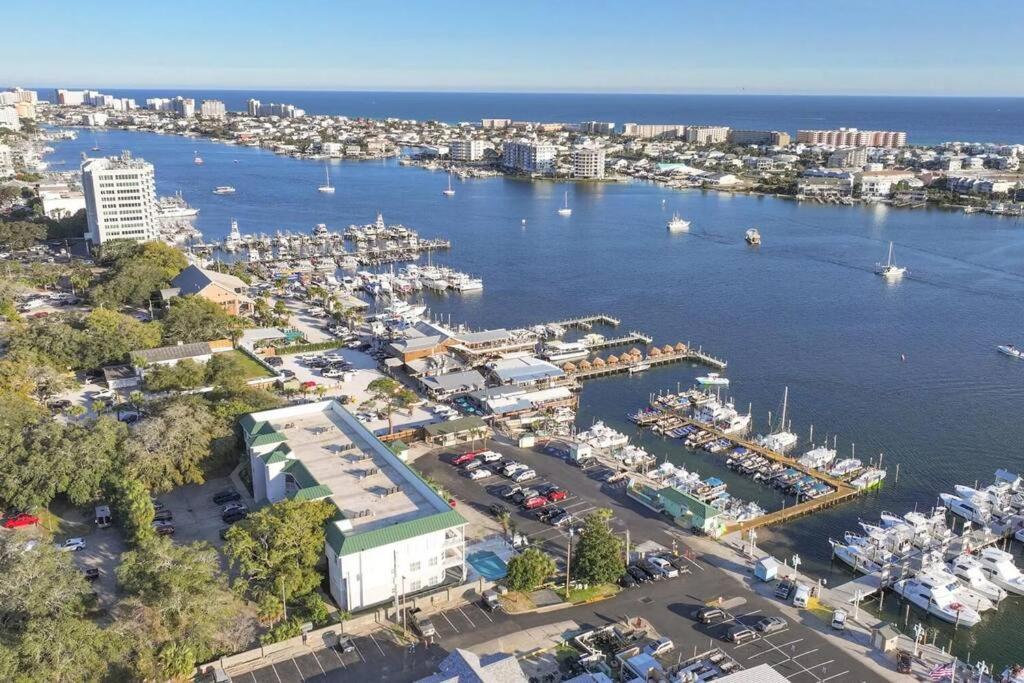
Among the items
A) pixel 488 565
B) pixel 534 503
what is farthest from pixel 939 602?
pixel 488 565

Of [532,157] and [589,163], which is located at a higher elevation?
[532,157]

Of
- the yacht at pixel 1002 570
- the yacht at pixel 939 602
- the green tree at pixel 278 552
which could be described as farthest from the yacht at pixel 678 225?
the green tree at pixel 278 552

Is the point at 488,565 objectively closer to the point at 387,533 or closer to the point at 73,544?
the point at 387,533

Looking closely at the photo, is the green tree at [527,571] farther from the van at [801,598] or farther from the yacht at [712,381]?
the yacht at [712,381]

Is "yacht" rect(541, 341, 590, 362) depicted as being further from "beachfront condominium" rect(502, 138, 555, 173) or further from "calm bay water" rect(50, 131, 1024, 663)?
"beachfront condominium" rect(502, 138, 555, 173)

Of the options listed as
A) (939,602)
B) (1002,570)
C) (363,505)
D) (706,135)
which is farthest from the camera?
(706,135)

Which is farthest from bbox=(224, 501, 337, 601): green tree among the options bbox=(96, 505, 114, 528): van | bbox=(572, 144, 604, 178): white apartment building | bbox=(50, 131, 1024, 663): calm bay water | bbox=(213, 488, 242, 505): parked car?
bbox=(572, 144, 604, 178): white apartment building
